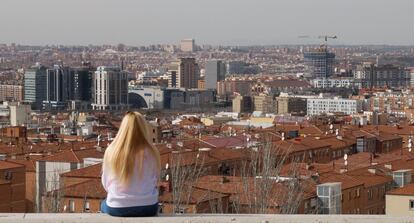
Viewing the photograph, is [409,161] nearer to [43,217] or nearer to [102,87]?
[43,217]

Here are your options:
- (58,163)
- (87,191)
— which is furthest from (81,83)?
(87,191)

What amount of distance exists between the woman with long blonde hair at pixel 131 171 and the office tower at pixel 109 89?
87.8 m

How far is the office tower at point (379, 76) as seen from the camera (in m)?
130

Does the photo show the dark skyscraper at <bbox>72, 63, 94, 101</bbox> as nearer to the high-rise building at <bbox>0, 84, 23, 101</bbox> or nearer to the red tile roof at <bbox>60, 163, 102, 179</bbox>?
the high-rise building at <bbox>0, 84, 23, 101</bbox>

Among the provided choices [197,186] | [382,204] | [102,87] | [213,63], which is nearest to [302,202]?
[197,186]

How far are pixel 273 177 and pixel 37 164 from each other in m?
10.6

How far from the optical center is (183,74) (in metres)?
131

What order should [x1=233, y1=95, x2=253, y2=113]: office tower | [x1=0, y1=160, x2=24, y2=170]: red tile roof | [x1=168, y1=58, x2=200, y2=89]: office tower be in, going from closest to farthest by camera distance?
1. [x1=0, y1=160, x2=24, y2=170]: red tile roof
2. [x1=233, y1=95, x2=253, y2=113]: office tower
3. [x1=168, y1=58, x2=200, y2=89]: office tower

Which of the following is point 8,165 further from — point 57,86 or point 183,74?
point 183,74

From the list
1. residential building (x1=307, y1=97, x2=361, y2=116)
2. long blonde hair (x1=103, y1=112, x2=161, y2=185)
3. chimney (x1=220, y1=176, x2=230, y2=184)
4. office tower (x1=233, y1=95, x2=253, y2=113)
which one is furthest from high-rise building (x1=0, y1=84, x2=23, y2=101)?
long blonde hair (x1=103, y1=112, x2=161, y2=185)

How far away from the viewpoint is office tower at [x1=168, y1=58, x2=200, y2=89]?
129 meters

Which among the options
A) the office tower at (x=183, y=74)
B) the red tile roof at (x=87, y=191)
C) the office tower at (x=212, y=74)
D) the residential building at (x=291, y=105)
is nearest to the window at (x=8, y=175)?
the red tile roof at (x=87, y=191)

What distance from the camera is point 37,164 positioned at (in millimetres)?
23266

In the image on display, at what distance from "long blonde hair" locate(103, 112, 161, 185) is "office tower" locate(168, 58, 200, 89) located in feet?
403
